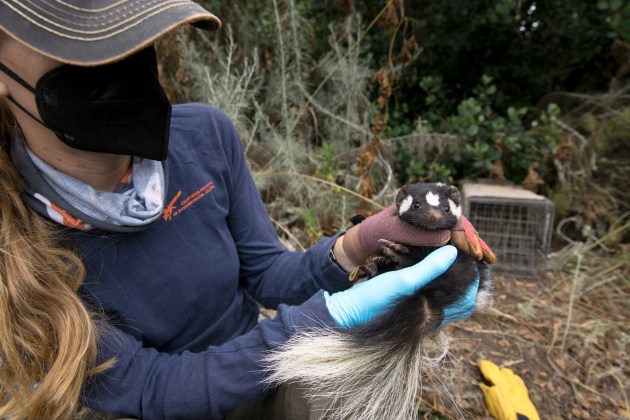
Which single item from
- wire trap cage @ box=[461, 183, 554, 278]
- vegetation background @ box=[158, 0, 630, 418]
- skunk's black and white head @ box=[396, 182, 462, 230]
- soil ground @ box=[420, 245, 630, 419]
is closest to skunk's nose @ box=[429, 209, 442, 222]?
skunk's black and white head @ box=[396, 182, 462, 230]

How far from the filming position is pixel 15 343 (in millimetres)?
1156

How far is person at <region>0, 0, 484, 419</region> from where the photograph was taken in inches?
43.0

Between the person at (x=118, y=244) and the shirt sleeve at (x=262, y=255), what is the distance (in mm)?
17

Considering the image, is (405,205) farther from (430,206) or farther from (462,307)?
(462,307)

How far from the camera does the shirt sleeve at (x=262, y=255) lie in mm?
1671

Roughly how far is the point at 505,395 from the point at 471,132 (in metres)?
2.76

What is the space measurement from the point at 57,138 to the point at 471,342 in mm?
2461

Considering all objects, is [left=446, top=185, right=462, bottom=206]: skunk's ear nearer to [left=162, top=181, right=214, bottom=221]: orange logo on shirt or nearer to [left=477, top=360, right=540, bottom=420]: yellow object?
[left=162, top=181, right=214, bottom=221]: orange logo on shirt

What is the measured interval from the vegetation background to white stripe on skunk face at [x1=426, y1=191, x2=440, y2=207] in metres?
0.93

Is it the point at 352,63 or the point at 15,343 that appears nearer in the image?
the point at 15,343

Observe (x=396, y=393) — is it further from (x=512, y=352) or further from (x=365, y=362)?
(x=512, y=352)

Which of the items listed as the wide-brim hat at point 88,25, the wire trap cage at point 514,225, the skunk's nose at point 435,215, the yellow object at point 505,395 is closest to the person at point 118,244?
the wide-brim hat at point 88,25

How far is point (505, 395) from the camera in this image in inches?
83.2

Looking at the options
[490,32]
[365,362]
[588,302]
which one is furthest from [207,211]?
[490,32]
